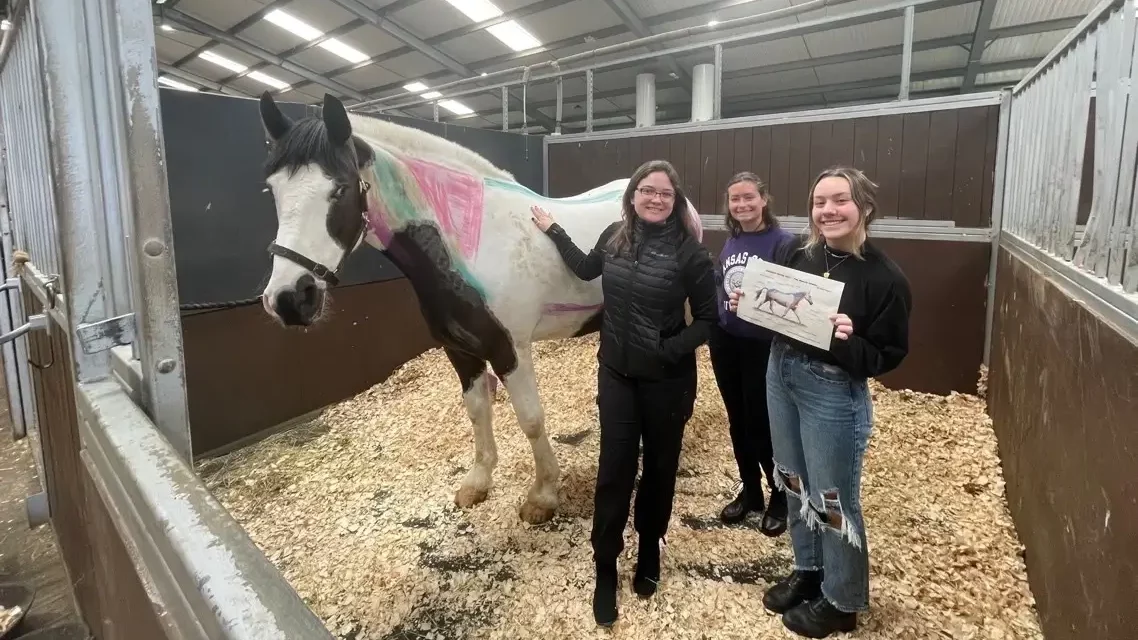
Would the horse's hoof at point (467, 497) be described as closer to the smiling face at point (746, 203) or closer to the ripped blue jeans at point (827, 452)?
the ripped blue jeans at point (827, 452)

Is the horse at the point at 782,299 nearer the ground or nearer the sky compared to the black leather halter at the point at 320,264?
nearer the ground

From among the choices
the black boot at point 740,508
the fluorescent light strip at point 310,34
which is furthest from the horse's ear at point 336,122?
the fluorescent light strip at point 310,34

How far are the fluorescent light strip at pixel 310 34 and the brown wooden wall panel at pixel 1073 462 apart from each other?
20.7ft

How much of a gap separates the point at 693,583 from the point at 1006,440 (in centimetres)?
141

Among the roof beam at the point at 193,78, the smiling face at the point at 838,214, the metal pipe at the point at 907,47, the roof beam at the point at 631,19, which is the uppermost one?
the roof beam at the point at 193,78

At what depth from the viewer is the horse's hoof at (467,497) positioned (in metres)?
2.16

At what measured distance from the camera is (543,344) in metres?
4.01

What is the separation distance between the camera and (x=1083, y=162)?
4.80ft

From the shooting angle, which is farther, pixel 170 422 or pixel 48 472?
pixel 48 472

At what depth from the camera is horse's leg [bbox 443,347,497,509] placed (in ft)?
6.84

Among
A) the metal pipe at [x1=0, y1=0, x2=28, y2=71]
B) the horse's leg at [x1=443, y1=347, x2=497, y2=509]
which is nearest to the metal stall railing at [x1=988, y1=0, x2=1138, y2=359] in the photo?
the horse's leg at [x1=443, y1=347, x2=497, y2=509]

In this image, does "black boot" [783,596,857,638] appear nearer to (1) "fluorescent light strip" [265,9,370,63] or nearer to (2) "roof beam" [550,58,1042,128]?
(2) "roof beam" [550,58,1042,128]

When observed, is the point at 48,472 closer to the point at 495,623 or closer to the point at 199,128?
the point at 199,128

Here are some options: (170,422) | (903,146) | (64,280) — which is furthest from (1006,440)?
(64,280)
